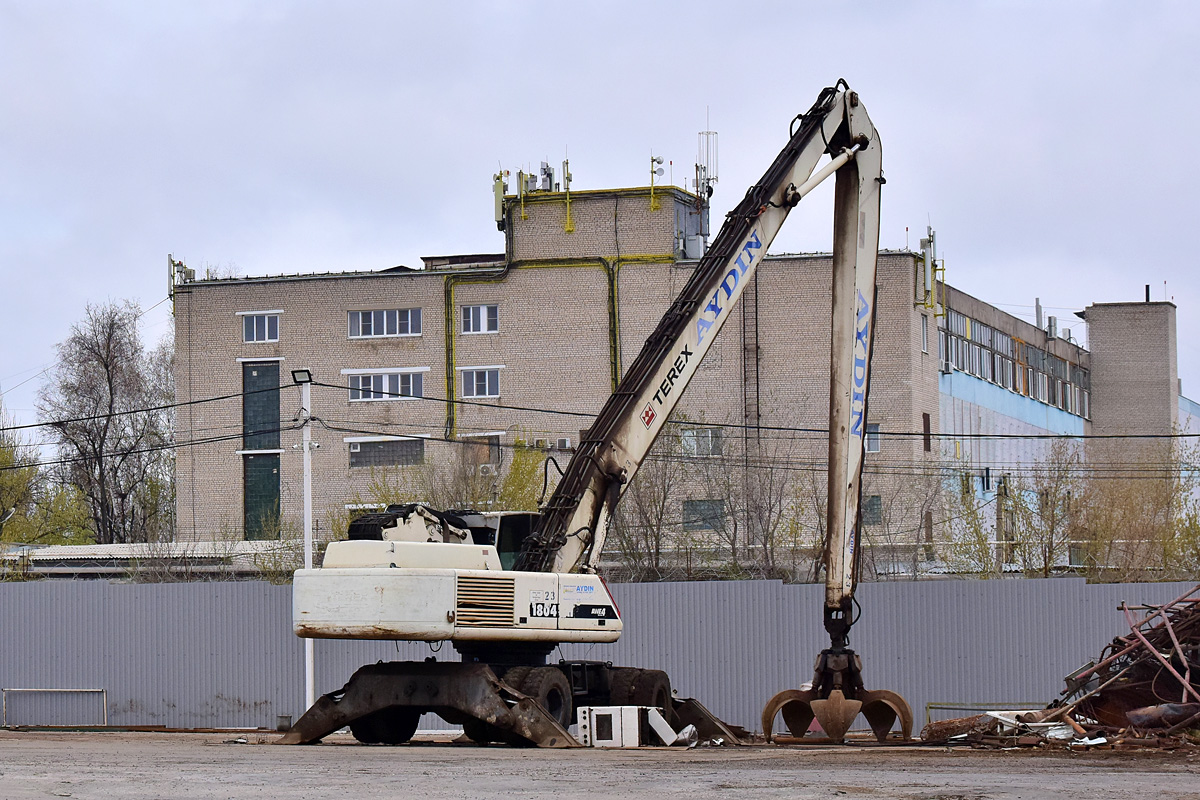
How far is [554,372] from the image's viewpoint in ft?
189

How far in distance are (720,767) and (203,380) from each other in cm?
5110

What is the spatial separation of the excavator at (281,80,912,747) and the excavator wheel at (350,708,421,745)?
26 mm

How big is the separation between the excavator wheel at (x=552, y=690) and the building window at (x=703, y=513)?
110 ft

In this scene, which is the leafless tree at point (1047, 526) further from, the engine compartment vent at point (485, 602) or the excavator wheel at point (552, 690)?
the engine compartment vent at point (485, 602)

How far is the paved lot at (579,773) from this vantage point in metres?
10.2

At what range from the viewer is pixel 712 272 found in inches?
710

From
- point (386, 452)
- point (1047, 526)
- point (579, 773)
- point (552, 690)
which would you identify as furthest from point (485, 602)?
point (386, 452)

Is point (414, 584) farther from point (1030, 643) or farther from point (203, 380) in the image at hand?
point (203, 380)

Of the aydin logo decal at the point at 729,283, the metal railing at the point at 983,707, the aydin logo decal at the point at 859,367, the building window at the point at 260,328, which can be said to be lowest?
the metal railing at the point at 983,707

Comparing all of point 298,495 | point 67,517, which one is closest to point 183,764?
point 298,495

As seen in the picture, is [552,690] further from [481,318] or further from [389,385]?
[389,385]

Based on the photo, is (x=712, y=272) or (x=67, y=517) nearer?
(x=712, y=272)

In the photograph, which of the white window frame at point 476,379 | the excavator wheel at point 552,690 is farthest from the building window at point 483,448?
the excavator wheel at point 552,690

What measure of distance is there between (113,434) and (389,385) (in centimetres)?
1885
